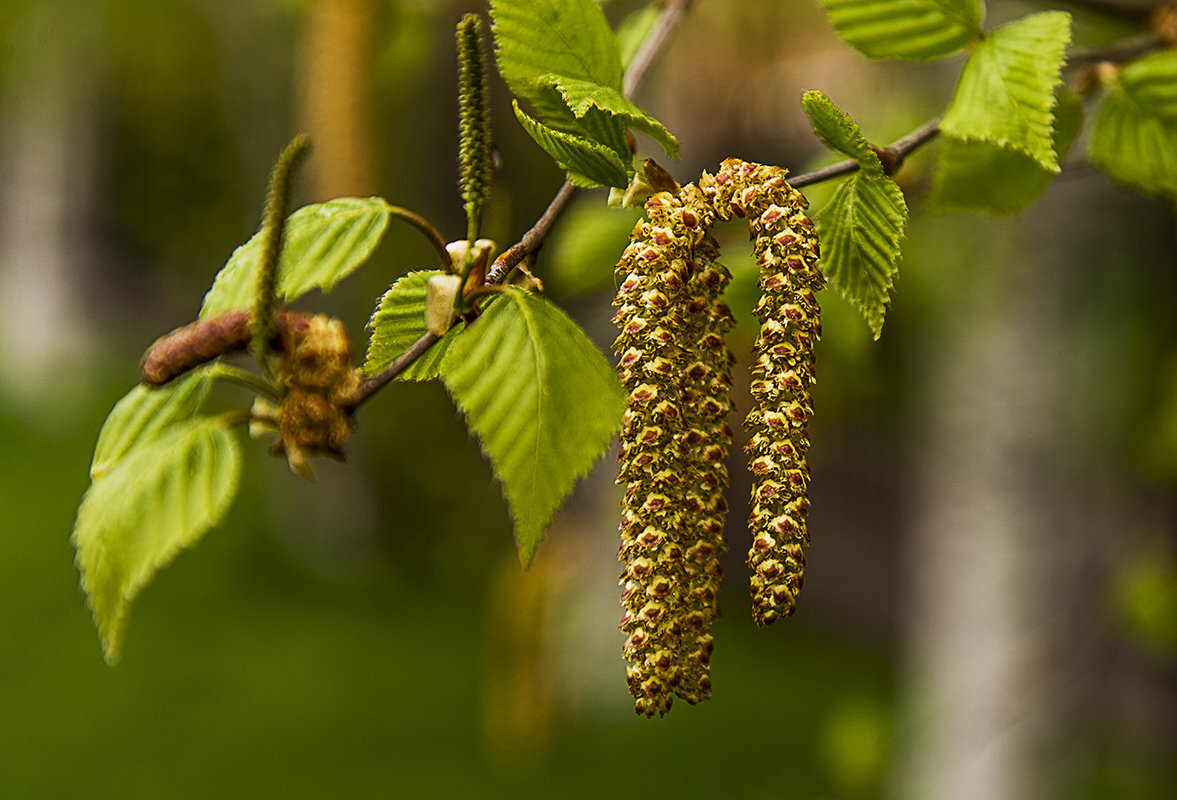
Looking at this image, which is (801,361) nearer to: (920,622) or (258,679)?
(920,622)

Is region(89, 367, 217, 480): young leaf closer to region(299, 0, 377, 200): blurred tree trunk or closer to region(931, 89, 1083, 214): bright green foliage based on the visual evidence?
region(931, 89, 1083, 214): bright green foliage

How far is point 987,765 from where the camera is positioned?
1.96 metres

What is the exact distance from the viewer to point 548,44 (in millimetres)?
513

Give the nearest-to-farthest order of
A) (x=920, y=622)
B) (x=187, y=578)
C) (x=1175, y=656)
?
(x=920, y=622) < (x=1175, y=656) < (x=187, y=578)

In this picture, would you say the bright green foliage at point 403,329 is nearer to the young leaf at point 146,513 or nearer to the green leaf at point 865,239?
the young leaf at point 146,513

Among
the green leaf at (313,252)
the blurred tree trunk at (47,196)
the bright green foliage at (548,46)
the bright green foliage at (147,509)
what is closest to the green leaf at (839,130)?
the bright green foliage at (548,46)

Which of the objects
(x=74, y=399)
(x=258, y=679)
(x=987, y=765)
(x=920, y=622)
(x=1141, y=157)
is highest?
(x=1141, y=157)

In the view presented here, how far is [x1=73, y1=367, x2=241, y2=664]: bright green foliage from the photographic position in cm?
48

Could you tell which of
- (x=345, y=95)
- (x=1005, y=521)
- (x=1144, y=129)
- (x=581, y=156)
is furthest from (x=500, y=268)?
(x=1005, y=521)

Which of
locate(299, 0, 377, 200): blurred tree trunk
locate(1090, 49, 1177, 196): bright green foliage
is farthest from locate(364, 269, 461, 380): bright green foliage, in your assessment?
locate(299, 0, 377, 200): blurred tree trunk

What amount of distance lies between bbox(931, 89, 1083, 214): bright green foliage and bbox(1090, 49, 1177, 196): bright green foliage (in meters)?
0.03

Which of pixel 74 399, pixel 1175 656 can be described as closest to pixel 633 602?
pixel 1175 656

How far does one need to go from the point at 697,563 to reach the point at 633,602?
3 cm

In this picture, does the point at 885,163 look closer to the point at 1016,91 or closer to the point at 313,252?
the point at 1016,91
